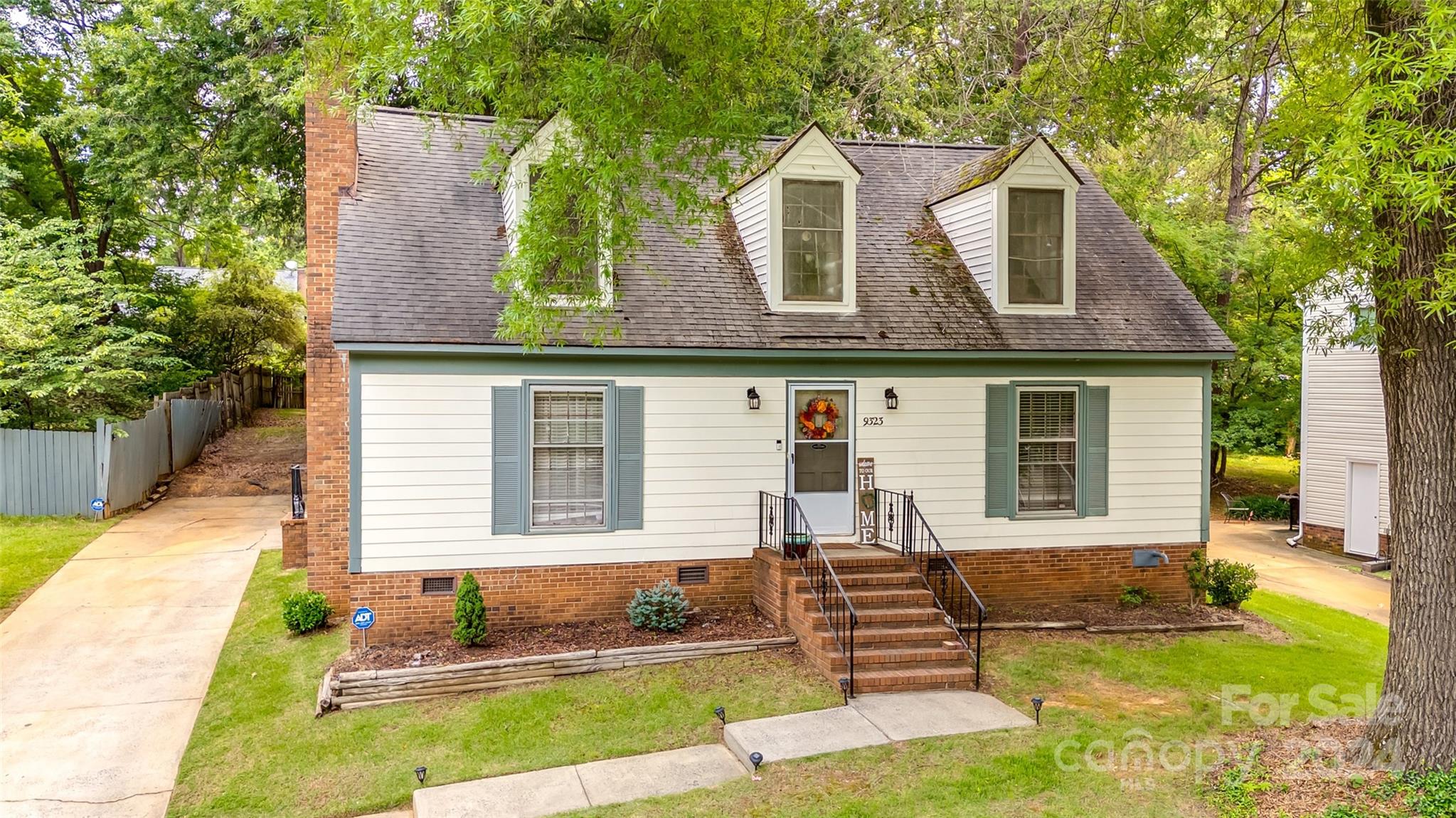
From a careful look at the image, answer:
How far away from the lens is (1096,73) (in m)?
7.77

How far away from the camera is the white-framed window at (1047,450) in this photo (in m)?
9.84

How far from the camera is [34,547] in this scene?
1243 cm

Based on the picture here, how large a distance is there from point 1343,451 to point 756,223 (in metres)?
13.4

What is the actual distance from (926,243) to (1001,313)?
156 centimetres

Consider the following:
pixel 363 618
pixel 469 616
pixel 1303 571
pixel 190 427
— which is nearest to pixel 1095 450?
pixel 1303 571

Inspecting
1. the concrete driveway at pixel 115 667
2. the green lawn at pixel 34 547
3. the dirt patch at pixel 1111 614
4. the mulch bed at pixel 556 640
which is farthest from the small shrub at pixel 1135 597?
the green lawn at pixel 34 547

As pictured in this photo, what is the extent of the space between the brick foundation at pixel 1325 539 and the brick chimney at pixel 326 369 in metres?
17.6

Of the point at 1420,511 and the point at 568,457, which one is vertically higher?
the point at 568,457

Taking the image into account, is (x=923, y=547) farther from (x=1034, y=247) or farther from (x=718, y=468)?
(x=1034, y=247)

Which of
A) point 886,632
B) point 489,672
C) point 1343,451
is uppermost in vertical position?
point 1343,451

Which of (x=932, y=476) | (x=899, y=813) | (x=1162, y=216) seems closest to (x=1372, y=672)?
(x=932, y=476)

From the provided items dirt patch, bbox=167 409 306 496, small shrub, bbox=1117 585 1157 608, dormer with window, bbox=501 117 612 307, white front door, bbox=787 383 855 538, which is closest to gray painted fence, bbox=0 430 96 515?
dirt patch, bbox=167 409 306 496

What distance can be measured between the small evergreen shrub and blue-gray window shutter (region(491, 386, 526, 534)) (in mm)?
734

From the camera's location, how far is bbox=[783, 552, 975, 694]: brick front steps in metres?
7.27
